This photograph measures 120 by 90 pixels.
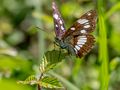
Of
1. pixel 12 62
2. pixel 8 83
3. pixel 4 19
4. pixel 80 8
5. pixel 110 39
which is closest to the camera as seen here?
pixel 8 83

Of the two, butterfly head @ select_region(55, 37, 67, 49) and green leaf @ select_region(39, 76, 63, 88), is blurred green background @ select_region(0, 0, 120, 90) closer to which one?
butterfly head @ select_region(55, 37, 67, 49)

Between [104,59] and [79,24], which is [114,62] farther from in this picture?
[79,24]

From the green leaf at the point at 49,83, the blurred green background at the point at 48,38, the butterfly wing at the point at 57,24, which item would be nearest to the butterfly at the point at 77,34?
the butterfly wing at the point at 57,24

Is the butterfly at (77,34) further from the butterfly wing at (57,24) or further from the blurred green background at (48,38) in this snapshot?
the blurred green background at (48,38)

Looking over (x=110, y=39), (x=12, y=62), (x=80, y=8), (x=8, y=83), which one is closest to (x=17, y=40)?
(x=80, y=8)

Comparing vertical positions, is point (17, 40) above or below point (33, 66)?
above

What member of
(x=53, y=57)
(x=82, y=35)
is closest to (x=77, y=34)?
(x=82, y=35)

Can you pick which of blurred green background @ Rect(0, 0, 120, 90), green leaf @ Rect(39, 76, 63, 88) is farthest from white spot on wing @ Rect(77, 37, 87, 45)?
green leaf @ Rect(39, 76, 63, 88)
